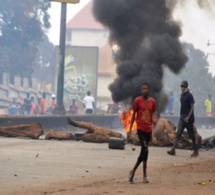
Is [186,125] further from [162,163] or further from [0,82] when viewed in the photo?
[0,82]

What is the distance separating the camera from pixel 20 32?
65125mm

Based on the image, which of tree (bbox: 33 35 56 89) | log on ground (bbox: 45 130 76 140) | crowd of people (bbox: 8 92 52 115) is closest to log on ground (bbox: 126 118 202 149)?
log on ground (bbox: 45 130 76 140)

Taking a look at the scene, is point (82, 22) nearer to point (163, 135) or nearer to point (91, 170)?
point (163, 135)

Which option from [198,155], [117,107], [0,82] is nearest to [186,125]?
[198,155]

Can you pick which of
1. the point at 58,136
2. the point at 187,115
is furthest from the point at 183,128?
the point at 58,136

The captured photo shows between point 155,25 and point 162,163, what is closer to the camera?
point 162,163

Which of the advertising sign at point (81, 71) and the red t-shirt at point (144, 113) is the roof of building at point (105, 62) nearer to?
the advertising sign at point (81, 71)

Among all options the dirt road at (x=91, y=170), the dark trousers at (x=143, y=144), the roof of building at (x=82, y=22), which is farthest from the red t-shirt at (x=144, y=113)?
the roof of building at (x=82, y=22)

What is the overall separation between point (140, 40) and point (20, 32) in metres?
40.8

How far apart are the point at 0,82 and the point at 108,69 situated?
A: 31.1 feet

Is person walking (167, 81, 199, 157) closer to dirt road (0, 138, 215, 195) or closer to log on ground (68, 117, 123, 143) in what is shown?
dirt road (0, 138, 215, 195)

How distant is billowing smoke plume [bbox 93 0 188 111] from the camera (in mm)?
24250

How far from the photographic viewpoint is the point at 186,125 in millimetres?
17703

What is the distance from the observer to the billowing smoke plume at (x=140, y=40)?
24.2m
